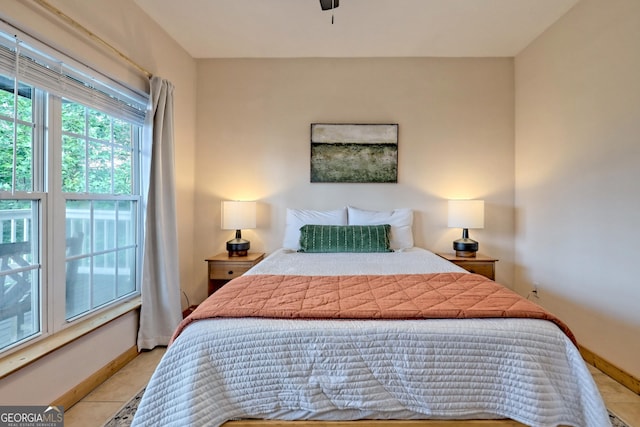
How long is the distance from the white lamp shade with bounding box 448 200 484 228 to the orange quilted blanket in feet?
3.88

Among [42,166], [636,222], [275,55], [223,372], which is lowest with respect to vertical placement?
[223,372]

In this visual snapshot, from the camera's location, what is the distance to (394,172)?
312cm

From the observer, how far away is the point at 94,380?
1.87 meters

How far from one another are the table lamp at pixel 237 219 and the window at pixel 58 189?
83 cm

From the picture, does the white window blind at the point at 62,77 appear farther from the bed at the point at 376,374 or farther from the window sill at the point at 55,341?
the bed at the point at 376,374

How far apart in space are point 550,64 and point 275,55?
2.51m

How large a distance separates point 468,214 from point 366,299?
1.92 meters

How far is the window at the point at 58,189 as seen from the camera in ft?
4.84

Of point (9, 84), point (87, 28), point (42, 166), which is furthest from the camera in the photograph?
point (87, 28)

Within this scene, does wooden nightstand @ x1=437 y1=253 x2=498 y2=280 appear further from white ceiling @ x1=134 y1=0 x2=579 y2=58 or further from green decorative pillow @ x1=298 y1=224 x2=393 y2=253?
white ceiling @ x1=134 y1=0 x2=579 y2=58

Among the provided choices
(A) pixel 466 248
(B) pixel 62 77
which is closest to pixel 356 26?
(B) pixel 62 77

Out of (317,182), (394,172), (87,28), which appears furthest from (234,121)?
(394,172)

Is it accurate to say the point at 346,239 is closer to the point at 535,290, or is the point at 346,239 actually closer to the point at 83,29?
the point at 535,290

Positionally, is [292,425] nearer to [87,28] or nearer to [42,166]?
[42,166]
